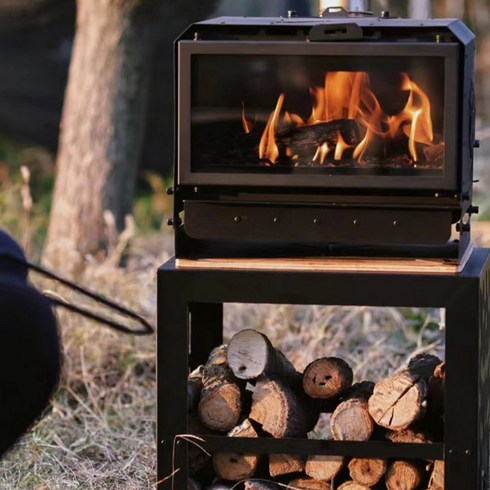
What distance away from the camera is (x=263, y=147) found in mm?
2766

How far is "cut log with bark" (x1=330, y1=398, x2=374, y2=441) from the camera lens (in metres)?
2.83

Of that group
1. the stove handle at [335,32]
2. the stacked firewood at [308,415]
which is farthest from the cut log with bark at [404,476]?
the stove handle at [335,32]

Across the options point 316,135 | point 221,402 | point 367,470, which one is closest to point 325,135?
point 316,135

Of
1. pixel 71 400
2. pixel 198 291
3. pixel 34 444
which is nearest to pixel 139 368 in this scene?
pixel 71 400

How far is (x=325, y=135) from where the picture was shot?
2.75 meters

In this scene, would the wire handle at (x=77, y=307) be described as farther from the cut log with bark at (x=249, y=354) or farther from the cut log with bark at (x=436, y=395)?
the cut log with bark at (x=436, y=395)

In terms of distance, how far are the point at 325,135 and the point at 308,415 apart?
2.21 feet

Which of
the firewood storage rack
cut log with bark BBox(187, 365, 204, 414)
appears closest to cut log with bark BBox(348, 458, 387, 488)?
the firewood storage rack

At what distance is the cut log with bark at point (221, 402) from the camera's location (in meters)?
2.89

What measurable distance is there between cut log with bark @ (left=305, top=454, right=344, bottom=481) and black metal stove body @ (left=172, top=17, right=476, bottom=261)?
479 mm

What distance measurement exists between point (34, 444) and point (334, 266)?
4.20 feet

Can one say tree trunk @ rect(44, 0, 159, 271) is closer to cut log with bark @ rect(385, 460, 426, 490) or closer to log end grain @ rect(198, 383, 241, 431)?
log end grain @ rect(198, 383, 241, 431)

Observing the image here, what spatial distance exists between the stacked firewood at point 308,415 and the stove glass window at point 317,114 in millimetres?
461

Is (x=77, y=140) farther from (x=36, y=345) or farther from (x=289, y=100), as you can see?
(x=36, y=345)
